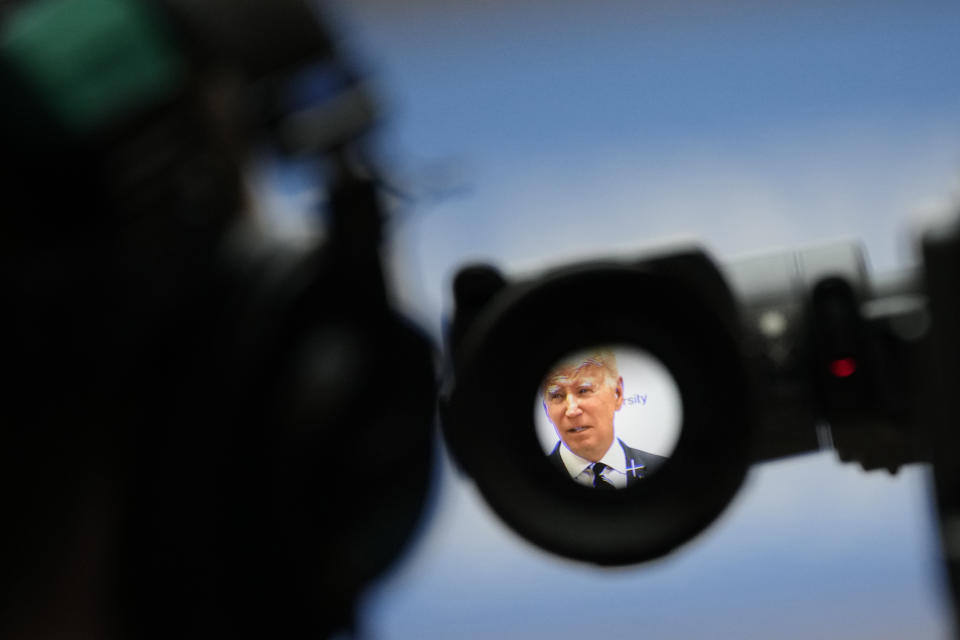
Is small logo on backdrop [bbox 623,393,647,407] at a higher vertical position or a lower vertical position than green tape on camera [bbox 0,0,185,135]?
lower

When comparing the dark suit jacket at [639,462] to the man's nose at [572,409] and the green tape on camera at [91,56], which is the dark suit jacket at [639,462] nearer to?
the man's nose at [572,409]

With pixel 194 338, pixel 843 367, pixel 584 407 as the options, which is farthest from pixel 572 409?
pixel 194 338

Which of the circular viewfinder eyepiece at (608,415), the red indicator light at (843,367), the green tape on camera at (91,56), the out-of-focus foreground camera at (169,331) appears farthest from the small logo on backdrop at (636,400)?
the green tape on camera at (91,56)

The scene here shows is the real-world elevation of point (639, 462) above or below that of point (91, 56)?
below

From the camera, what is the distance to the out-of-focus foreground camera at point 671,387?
688 mm

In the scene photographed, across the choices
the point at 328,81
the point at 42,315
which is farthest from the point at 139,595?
the point at 328,81

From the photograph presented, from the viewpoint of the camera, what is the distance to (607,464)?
730 mm

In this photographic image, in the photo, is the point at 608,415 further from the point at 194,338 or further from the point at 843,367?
the point at 194,338

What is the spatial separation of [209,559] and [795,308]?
0.39 meters

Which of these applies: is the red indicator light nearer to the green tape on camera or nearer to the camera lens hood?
the camera lens hood

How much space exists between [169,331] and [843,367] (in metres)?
0.40

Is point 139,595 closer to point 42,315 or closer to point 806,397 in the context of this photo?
point 42,315

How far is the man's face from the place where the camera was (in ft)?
2.41

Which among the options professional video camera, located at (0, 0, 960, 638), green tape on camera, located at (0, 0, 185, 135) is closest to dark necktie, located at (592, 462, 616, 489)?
professional video camera, located at (0, 0, 960, 638)
